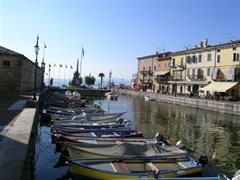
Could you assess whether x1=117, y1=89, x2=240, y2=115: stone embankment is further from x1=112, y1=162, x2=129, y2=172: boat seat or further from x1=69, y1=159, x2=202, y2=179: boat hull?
x1=112, y1=162, x2=129, y2=172: boat seat

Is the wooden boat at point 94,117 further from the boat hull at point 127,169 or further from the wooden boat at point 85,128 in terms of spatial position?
the boat hull at point 127,169

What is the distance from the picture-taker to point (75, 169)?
13938 mm

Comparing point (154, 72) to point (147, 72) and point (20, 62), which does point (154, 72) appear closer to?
point (147, 72)

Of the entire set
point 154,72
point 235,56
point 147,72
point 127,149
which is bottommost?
point 127,149

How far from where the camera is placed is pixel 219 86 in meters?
59.6

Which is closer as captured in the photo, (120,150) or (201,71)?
(120,150)

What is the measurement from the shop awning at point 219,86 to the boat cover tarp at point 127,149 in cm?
4353

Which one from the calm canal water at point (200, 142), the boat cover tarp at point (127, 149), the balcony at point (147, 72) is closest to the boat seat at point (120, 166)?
the boat cover tarp at point (127, 149)

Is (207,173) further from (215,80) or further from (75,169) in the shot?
(215,80)

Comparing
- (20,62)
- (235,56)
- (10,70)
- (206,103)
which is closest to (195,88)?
(235,56)

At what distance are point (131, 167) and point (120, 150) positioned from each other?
120 cm

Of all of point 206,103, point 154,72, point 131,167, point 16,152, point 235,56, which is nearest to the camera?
point 16,152

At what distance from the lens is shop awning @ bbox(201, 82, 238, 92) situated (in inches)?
2234

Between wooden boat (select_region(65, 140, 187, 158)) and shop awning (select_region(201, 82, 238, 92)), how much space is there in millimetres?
43543
